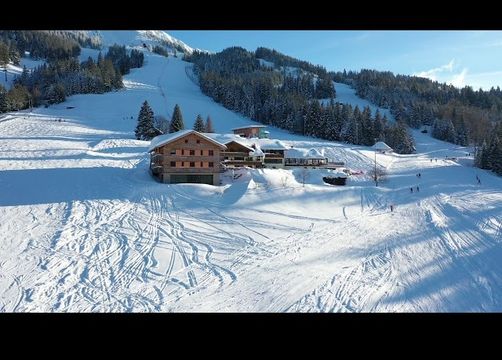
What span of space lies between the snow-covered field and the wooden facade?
206cm

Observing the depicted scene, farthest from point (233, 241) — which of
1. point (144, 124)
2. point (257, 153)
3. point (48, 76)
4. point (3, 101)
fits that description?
point (48, 76)

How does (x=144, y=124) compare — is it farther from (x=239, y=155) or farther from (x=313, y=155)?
(x=313, y=155)

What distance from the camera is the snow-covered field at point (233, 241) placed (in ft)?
49.7

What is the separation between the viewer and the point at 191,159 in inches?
1384

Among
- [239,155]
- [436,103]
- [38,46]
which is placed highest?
[38,46]

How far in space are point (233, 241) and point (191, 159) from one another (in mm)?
14860

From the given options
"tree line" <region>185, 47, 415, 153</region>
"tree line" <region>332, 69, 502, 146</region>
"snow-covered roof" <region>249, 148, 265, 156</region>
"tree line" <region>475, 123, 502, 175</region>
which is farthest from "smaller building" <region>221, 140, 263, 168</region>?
"tree line" <region>332, 69, 502, 146</region>

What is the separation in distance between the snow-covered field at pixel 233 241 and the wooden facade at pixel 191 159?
2.06 meters

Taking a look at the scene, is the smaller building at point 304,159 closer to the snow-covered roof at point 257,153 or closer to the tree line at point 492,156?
the snow-covered roof at point 257,153

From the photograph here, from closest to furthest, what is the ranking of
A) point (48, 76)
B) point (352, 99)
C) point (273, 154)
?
point (273, 154), point (48, 76), point (352, 99)

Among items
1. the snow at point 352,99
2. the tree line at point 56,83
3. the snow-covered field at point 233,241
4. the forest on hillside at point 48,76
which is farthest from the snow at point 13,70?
the snow at point 352,99
